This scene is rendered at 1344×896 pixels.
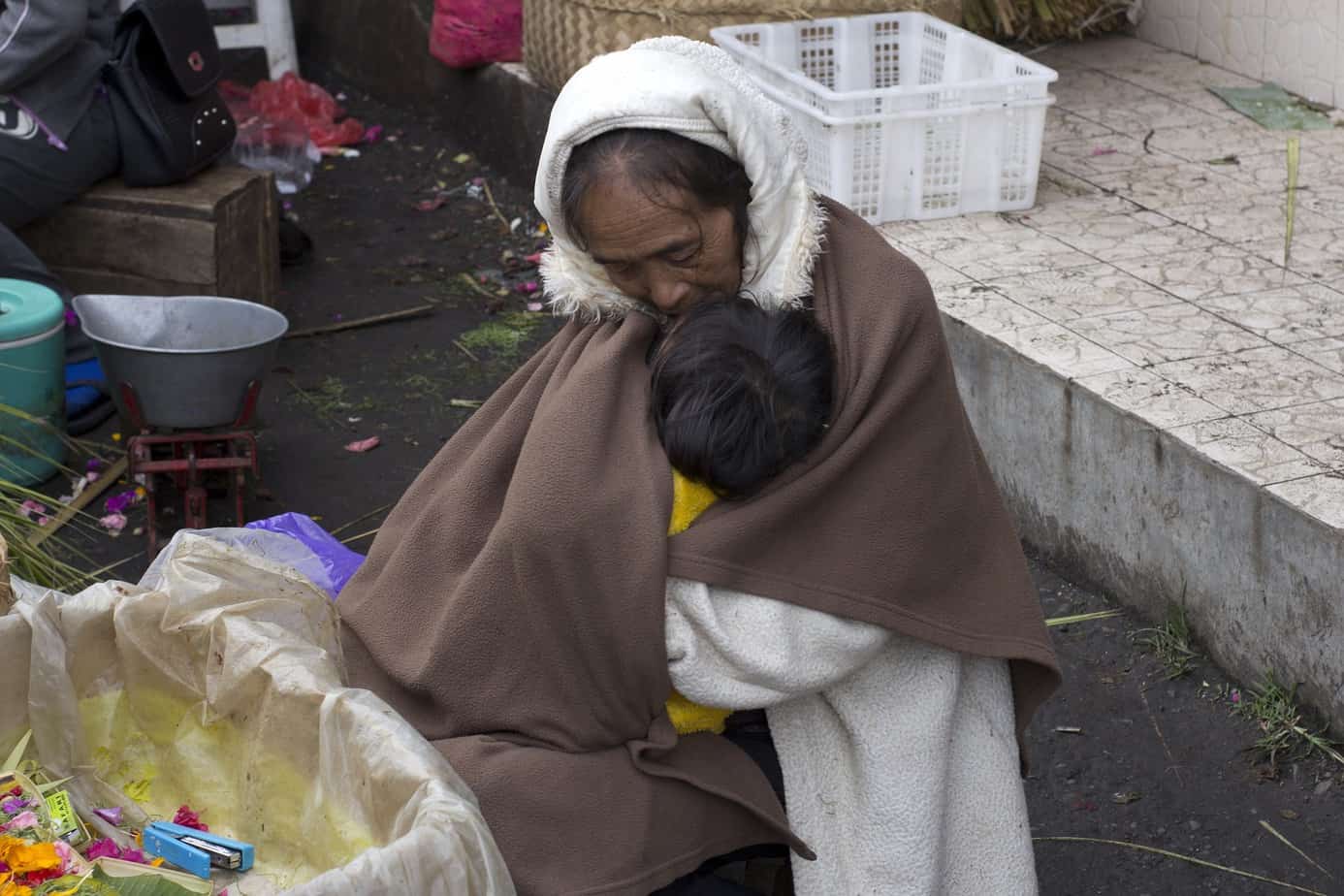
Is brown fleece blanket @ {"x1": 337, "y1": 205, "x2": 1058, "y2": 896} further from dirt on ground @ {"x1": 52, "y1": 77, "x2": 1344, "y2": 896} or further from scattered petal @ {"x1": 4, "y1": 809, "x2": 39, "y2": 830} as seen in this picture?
dirt on ground @ {"x1": 52, "y1": 77, "x2": 1344, "y2": 896}

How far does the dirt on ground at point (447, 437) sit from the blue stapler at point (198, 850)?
1458 millimetres

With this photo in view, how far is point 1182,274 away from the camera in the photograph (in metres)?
3.89

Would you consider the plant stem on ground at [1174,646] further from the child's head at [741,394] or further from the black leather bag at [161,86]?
the black leather bag at [161,86]

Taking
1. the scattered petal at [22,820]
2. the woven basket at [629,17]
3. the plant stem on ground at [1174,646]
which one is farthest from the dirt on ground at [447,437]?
the scattered petal at [22,820]

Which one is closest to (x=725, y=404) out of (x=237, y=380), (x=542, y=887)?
(x=542, y=887)

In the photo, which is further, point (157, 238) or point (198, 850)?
point (157, 238)

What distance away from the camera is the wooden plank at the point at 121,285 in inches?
190

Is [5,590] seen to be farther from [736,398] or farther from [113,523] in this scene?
[113,523]

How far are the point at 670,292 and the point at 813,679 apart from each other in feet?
1.70

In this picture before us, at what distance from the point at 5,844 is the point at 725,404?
917mm

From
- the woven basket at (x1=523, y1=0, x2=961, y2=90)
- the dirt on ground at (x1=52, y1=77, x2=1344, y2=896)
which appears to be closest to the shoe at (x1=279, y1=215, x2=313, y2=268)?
the dirt on ground at (x1=52, y1=77, x2=1344, y2=896)

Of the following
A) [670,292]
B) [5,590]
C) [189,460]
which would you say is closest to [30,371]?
[189,460]

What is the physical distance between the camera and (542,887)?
1.82 meters

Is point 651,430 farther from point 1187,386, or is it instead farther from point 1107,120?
point 1107,120
